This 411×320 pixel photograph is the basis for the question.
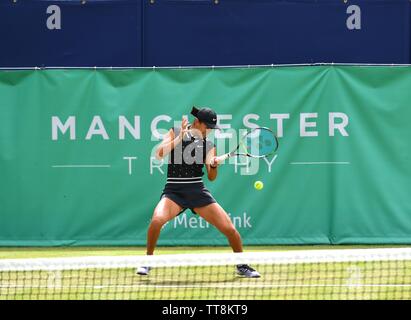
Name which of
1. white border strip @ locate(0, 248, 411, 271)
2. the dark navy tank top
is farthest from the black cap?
white border strip @ locate(0, 248, 411, 271)

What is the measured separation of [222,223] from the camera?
824 centimetres

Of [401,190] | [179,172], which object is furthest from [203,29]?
[179,172]

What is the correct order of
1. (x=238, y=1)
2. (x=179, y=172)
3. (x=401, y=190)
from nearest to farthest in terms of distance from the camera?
(x=179, y=172)
(x=401, y=190)
(x=238, y=1)

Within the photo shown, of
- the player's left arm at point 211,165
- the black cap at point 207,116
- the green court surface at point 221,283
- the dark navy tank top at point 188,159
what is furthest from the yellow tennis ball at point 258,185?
the black cap at point 207,116

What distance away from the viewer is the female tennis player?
817 cm

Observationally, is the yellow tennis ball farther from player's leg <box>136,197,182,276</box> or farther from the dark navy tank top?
player's leg <box>136,197,182,276</box>

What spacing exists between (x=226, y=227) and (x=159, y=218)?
0.59 m

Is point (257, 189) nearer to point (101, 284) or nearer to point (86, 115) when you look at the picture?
point (86, 115)

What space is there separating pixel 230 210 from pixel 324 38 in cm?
320

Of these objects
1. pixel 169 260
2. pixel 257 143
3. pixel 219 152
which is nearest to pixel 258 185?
pixel 257 143

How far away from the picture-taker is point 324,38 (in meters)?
12.7

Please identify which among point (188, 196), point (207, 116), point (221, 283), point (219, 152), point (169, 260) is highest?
point (207, 116)

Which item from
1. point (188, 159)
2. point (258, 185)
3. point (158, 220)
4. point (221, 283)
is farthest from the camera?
point (258, 185)

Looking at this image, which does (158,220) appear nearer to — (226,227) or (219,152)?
(226,227)
